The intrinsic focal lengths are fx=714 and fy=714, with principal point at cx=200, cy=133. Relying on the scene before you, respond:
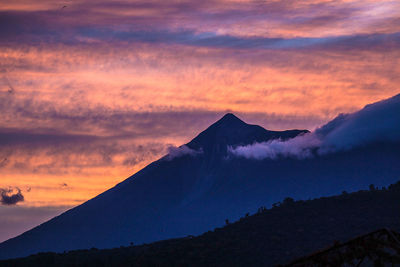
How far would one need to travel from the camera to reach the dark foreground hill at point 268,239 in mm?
130875

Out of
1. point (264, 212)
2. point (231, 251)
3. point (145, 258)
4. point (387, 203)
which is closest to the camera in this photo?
point (145, 258)

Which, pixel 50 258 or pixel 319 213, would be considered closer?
pixel 50 258

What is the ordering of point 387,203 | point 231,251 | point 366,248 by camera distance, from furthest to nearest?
point 387,203 → point 231,251 → point 366,248

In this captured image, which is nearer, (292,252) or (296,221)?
(292,252)

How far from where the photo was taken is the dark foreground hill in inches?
5153

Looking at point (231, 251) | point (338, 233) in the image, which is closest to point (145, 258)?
point (231, 251)

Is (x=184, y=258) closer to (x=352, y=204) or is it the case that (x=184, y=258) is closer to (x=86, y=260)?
(x=86, y=260)

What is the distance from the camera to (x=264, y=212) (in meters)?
171

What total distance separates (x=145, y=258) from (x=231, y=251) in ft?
61.4

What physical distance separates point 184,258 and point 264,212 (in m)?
44.4

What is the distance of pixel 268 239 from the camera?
484 ft

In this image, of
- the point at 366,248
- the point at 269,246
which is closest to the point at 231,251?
the point at 269,246

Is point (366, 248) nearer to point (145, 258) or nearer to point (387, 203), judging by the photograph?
point (145, 258)

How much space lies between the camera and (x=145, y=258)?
5079 inches
